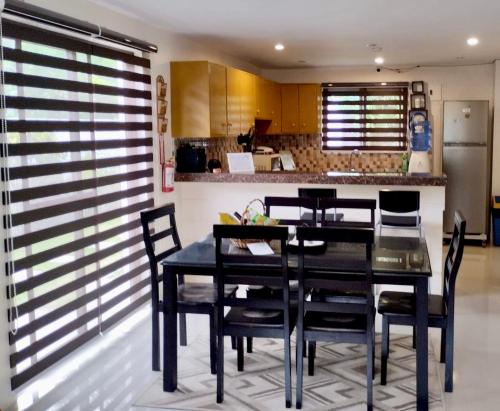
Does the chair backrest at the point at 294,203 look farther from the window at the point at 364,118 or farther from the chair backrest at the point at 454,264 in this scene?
the window at the point at 364,118

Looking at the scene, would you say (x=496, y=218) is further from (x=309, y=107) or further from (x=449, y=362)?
(x=449, y=362)

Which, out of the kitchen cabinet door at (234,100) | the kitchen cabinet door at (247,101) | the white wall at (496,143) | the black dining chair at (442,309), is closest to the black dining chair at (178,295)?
the black dining chair at (442,309)

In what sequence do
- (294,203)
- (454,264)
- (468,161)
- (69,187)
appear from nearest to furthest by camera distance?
1. (454,264)
2. (69,187)
3. (294,203)
4. (468,161)

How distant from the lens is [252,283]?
10.8 ft

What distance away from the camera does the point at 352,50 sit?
7148mm

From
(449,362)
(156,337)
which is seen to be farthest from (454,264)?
(156,337)

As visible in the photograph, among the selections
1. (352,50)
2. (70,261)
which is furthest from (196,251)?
(352,50)

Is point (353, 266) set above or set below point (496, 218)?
above

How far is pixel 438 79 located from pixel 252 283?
6.31 meters

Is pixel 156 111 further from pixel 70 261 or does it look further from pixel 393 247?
pixel 393 247

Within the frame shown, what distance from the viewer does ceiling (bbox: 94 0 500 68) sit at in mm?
4594

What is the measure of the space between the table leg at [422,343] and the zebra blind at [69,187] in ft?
7.42

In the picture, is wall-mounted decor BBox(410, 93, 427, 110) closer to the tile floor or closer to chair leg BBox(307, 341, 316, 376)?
the tile floor

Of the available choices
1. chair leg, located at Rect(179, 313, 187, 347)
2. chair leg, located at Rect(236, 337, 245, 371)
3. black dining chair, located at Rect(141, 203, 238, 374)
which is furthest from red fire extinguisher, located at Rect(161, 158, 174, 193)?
chair leg, located at Rect(236, 337, 245, 371)
